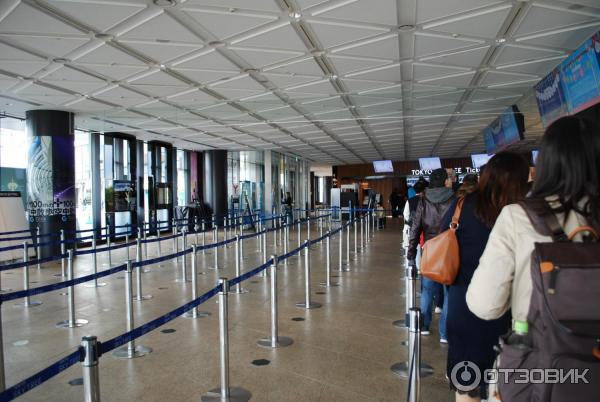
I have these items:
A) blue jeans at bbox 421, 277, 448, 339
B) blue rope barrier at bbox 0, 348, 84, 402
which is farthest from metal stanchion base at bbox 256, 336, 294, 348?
blue rope barrier at bbox 0, 348, 84, 402

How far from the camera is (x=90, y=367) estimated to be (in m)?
2.38

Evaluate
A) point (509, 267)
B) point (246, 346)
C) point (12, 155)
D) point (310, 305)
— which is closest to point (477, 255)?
point (509, 267)

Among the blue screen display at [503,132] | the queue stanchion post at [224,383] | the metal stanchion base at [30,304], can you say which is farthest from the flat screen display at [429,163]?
the queue stanchion post at [224,383]

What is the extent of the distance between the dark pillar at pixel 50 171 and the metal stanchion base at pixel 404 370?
11.1m

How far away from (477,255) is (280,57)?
6393 mm

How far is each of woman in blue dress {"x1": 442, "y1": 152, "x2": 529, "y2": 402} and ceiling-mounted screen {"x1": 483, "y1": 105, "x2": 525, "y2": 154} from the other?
11.9 metres

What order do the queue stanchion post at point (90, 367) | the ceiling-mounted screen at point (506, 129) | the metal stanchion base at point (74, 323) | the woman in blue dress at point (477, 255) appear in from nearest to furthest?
the queue stanchion post at point (90, 367) < the woman in blue dress at point (477, 255) < the metal stanchion base at point (74, 323) < the ceiling-mounted screen at point (506, 129)

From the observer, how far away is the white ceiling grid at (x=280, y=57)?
6012mm

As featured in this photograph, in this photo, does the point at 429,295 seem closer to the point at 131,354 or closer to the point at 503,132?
the point at 131,354

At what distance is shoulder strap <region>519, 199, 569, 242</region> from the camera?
57.3 inches

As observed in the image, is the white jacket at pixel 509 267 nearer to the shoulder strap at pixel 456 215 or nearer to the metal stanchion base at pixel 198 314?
the shoulder strap at pixel 456 215

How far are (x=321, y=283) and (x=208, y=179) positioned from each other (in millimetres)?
16060

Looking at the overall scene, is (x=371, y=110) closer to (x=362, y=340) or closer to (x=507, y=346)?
(x=362, y=340)

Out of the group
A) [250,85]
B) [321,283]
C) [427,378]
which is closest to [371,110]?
[250,85]
